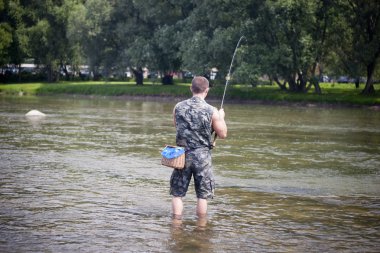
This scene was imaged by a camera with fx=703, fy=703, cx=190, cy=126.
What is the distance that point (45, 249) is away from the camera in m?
9.38

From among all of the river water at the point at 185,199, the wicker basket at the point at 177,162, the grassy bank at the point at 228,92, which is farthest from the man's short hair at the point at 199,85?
the grassy bank at the point at 228,92

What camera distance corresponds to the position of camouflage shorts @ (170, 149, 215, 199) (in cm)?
1084

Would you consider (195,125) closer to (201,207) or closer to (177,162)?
(177,162)

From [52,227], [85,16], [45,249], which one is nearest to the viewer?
[45,249]

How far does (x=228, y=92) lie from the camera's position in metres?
67.2

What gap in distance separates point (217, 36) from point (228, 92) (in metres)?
6.47

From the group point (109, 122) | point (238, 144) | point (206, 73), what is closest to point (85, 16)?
point (206, 73)

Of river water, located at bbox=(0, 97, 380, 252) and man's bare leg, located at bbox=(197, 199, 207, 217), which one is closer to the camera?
river water, located at bbox=(0, 97, 380, 252)

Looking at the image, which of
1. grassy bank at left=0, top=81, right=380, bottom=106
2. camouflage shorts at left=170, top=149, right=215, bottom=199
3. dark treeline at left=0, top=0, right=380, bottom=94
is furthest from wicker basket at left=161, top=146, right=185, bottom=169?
dark treeline at left=0, top=0, right=380, bottom=94

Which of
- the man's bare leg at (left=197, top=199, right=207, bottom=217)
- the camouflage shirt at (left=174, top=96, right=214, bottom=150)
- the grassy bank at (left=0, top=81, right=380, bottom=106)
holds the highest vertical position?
the camouflage shirt at (left=174, top=96, right=214, bottom=150)

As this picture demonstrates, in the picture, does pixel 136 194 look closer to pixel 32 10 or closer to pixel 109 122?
pixel 109 122

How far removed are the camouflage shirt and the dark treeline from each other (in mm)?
48538

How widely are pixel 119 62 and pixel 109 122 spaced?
153 feet

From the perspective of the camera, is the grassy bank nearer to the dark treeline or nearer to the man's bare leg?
the dark treeline
